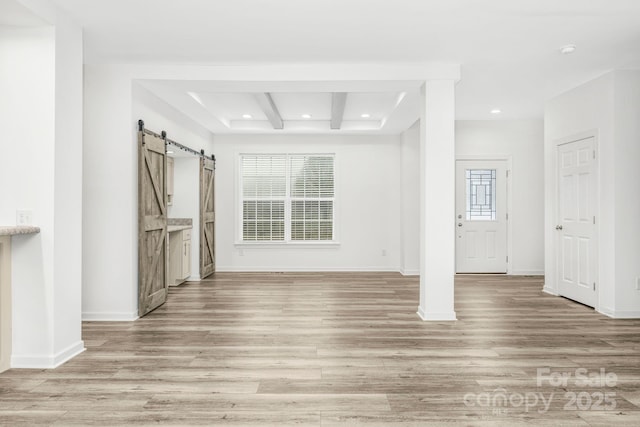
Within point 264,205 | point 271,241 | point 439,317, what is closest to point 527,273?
point 439,317

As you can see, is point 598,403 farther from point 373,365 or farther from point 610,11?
point 610,11

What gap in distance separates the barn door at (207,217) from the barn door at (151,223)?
1776 mm

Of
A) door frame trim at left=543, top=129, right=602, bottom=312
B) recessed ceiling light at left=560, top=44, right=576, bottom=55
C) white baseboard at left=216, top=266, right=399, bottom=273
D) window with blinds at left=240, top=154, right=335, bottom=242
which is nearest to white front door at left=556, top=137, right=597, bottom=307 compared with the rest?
door frame trim at left=543, top=129, right=602, bottom=312

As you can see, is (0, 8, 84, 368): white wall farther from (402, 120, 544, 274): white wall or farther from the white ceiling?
(402, 120, 544, 274): white wall

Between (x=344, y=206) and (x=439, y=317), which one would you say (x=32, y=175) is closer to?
(x=439, y=317)

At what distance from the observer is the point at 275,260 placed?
26.5ft

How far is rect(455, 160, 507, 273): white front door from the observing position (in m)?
7.54

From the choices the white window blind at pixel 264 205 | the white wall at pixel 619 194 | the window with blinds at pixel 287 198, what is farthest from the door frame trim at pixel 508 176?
the white window blind at pixel 264 205

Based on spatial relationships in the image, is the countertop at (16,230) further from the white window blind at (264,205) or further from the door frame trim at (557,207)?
the door frame trim at (557,207)

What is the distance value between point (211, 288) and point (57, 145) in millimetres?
3548

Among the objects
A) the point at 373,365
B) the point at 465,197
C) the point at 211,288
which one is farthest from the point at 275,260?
the point at 373,365

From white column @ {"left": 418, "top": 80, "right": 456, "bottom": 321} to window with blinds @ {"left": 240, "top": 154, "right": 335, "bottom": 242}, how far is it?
3.74 m

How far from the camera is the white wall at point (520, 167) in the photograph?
7457 millimetres
